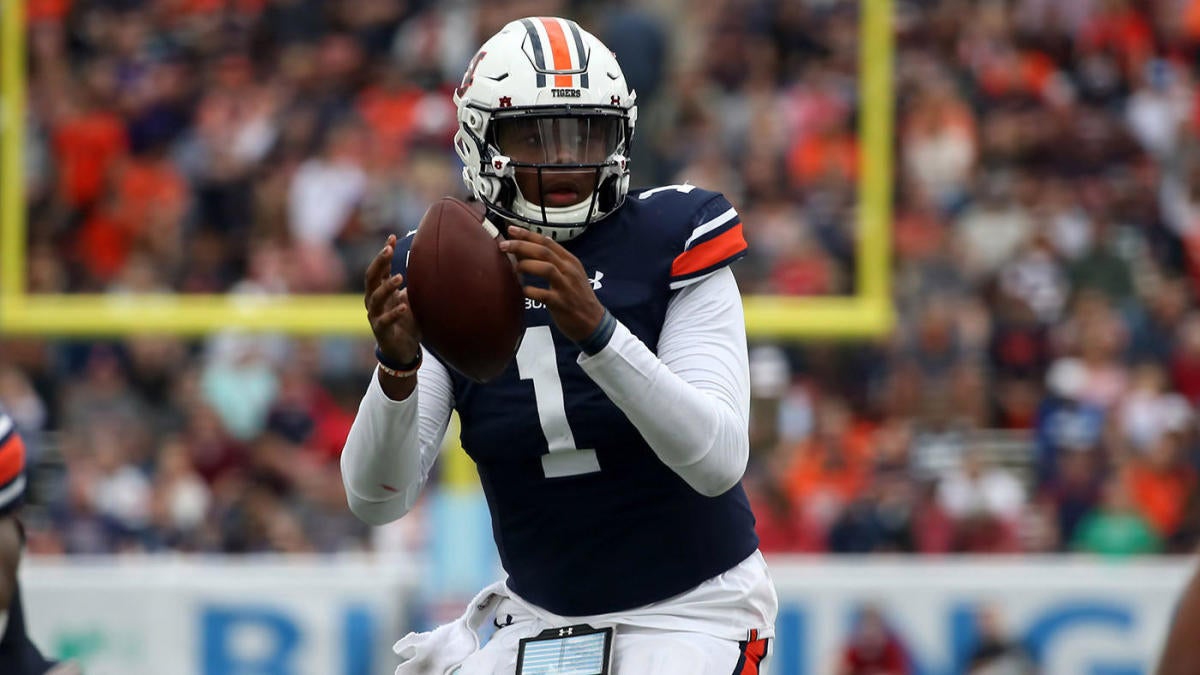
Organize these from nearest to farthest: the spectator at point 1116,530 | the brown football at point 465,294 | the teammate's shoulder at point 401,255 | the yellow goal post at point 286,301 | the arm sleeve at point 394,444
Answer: the brown football at point 465,294 < the arm sleeve at point 394,444 < the teammate's shoulder at point 401,255 < the yellow goal post at point 286,301 < the spectator at point 1116,530

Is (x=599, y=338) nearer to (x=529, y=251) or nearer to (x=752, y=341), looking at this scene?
(x=529, y=251)

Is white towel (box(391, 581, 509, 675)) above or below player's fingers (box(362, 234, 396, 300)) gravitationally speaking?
below

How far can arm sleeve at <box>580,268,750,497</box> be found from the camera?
9.95ft

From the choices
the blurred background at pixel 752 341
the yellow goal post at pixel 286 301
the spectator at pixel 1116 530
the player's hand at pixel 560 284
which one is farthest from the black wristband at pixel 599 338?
the spectator at pixel 1116 530

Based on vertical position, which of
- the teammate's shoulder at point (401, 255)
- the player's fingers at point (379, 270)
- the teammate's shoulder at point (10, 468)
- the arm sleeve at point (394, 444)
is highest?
the player's fingers at point (379, 270)

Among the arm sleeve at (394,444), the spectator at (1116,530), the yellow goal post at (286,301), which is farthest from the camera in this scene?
the spectator at (1116,530)

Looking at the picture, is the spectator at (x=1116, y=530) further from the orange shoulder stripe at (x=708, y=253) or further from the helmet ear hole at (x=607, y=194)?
the helmet ear hole at (x=607, y=194)

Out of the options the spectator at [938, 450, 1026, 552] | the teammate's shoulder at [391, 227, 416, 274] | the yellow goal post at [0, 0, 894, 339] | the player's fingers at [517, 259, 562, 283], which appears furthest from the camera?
the spectator at [938, 450, 1026, 552]

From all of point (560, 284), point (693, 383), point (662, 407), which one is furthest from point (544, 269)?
point (693, 383)

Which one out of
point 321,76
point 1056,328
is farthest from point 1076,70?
point 321,76

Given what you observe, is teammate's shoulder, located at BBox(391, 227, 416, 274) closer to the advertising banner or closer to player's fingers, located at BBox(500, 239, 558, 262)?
player's fingers, located at BBox(500, 239, 558, 262)

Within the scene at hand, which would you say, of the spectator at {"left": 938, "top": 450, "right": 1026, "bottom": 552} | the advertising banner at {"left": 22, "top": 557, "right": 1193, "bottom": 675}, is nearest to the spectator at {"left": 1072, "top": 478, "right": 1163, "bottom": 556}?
the spectator at {"left": 938, "top": 450, "right": 1026, "bottom": 552}

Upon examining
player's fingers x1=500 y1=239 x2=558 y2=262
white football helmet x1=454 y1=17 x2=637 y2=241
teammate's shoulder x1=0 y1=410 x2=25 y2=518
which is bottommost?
teammate's shoulder x1=0 y1=410 x2=25 y2=518

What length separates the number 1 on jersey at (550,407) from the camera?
3281 millimetres
